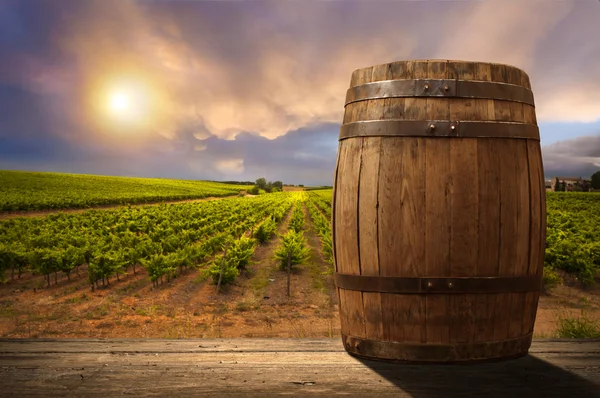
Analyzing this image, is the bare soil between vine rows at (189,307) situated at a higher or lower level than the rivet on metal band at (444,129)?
lower

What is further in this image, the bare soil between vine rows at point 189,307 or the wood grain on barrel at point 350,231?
the bare soil between vine rows at point 189,307

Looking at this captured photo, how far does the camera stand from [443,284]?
2209 mm

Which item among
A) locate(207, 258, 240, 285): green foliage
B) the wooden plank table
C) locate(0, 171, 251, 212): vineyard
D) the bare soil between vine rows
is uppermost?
locate(0, 171, 251, 212): vineyard

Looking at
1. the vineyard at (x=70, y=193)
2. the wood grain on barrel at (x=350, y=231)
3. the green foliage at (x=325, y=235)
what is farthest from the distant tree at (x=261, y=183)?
the wood grain on barrel at (x=350, y=231)

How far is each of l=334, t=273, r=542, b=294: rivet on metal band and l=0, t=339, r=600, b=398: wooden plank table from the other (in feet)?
1.17

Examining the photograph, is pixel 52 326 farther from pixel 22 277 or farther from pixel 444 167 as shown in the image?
pixel 444 167

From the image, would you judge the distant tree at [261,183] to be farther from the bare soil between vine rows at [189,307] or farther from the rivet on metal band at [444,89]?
the rivet on metal band at [444,89]

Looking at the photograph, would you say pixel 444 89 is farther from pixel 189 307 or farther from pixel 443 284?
pixel 189 307

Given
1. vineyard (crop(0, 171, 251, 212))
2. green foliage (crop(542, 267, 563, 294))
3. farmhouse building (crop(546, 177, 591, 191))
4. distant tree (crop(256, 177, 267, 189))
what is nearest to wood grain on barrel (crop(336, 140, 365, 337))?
green foliage (crop(542, 267, 563, 294))

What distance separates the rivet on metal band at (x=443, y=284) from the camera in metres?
2.21

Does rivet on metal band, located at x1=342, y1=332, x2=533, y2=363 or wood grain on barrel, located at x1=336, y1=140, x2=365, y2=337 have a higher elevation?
wood grain on barrel, located at x1=336, y1=140, x2=365, y2=337

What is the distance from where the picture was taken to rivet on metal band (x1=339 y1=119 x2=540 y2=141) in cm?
229

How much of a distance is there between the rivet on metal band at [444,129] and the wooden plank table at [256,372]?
110 centimetres

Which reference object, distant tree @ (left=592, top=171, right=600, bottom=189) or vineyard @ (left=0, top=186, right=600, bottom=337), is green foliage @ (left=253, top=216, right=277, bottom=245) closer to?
vineyard @ (left=0, top=186, right=600, bottom=337)
